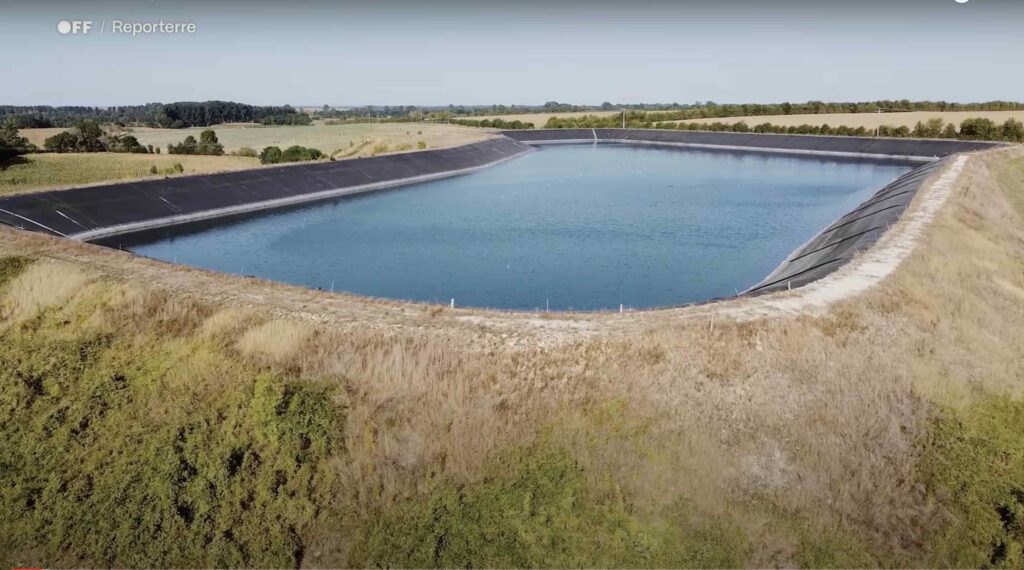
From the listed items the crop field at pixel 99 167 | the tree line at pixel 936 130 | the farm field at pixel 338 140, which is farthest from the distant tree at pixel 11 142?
the tree line at pixel 936 130

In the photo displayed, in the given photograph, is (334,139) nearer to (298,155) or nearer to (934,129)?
(298,155)

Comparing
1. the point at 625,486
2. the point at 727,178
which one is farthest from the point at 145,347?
the point at 727,178

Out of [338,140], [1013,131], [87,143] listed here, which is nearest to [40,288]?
[87,143]

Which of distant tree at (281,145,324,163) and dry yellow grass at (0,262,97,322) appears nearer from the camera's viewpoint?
dry yellow grass at (0,262,97,322)

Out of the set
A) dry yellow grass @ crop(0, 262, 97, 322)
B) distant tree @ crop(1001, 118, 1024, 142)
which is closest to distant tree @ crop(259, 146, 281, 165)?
dry yellow grass @ crop(0, 262, 97, 322)

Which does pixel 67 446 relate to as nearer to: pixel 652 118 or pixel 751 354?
pixel 751 354

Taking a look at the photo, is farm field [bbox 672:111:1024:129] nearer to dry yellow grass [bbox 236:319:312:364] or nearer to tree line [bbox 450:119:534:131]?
tree line [bbox 450:119:534:131]
